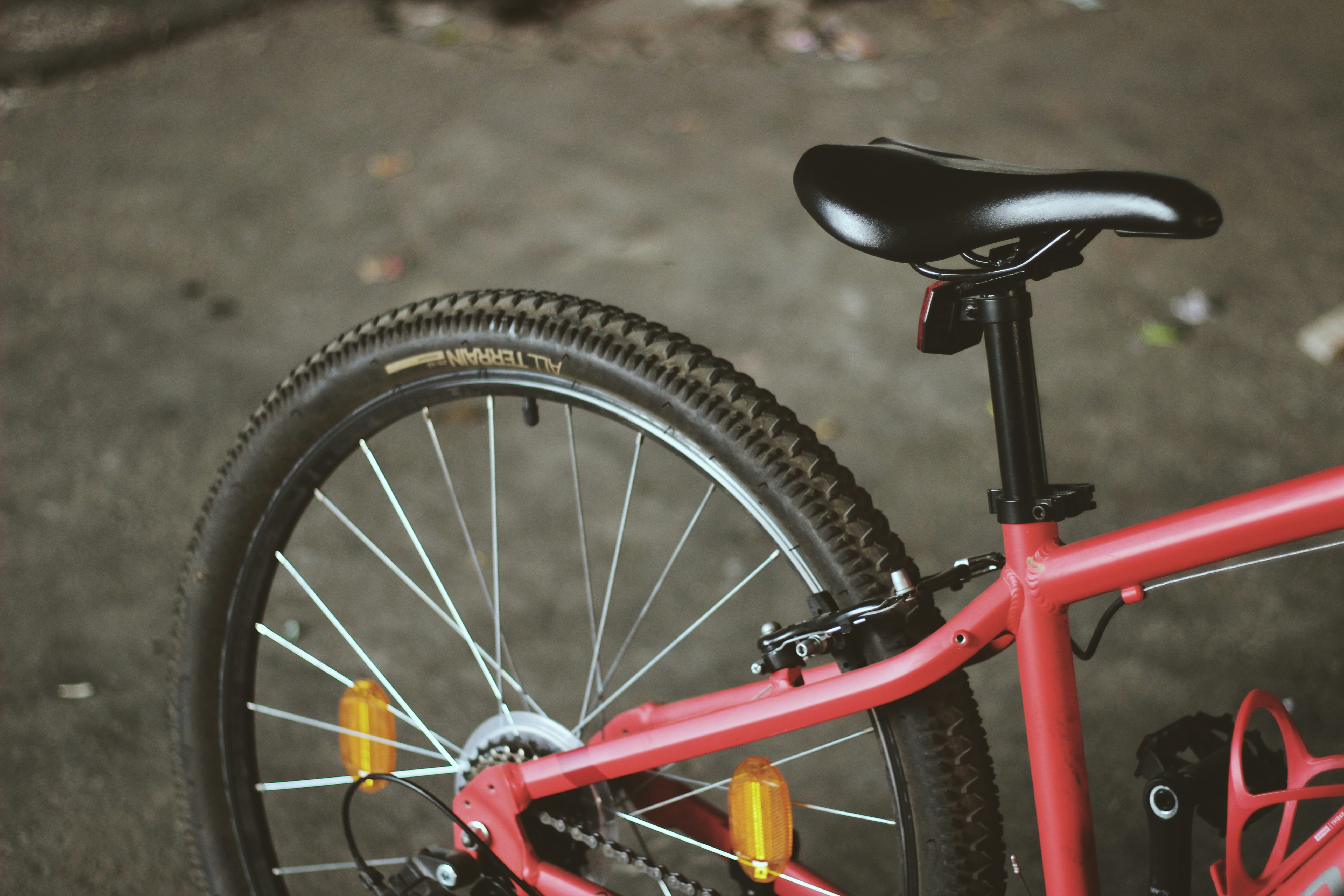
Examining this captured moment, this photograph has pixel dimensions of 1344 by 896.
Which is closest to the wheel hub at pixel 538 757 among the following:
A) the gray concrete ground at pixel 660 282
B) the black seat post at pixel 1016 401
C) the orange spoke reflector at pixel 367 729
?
the orange spoke reflector at pixel 367 729

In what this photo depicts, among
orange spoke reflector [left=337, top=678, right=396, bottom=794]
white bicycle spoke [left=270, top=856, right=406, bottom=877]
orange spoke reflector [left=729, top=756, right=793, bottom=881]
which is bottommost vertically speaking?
white bicycle spoke [left=270, top=856, right=406, bottom=877]

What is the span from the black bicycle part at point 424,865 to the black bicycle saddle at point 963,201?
73cm

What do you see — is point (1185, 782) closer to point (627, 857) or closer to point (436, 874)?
point (627, 857)

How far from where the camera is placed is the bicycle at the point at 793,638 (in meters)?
0.82

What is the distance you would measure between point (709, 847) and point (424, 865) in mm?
322

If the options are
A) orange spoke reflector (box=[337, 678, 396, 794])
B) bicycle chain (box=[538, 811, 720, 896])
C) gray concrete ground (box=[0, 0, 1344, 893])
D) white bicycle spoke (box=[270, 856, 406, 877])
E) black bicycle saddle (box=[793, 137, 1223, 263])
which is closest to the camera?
black bicycle saddle (box=[793, 137, 1223, 263])

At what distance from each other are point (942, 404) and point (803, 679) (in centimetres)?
163

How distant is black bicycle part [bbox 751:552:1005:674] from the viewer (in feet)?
2.97

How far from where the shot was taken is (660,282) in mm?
2951

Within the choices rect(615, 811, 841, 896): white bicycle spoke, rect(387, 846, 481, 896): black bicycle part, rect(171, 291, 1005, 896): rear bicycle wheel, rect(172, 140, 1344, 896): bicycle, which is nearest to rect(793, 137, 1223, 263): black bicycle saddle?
rect(172, 140, 1344, 896): bicycle

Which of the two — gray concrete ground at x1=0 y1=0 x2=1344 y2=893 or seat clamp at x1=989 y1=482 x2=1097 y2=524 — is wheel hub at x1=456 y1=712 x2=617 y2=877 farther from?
gray concrete ground at x1=0 y1=0 x2=1344 y2=893

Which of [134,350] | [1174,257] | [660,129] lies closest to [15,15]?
[134,350]

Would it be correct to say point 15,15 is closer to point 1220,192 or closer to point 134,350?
point 134,350

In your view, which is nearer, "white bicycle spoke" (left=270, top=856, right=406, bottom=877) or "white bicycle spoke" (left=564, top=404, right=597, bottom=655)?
"white bicycle spoke" (left=564, top=404, right=597, bottom=655)
